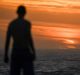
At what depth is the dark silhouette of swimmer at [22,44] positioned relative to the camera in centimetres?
763

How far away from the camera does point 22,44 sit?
7660 millimetres

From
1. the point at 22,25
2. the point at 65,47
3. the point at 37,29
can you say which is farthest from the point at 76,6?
the point at 22,25

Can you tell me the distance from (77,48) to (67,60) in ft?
10.1

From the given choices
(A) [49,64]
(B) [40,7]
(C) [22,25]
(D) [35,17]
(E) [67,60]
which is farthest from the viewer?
(B) [40,7]

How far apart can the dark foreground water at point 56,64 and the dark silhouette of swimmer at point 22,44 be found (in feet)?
12.8

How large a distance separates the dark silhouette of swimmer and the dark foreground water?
391 centimetres

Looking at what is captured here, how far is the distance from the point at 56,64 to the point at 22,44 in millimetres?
5747

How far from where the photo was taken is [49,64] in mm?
13344

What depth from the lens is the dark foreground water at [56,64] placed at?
39.1 ft

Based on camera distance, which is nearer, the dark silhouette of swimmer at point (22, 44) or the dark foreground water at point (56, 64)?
the dark silhouette of swimmer at point (22, 44)

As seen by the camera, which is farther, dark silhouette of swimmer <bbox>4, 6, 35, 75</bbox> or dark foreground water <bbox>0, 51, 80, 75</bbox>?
dark foreground water <bbox>0, 51, 80, 75</bbox>

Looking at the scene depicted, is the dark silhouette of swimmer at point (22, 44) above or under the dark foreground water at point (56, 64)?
above

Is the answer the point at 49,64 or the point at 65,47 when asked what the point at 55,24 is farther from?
the point at 49,64

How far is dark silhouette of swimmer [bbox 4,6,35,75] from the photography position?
25.0 ft
